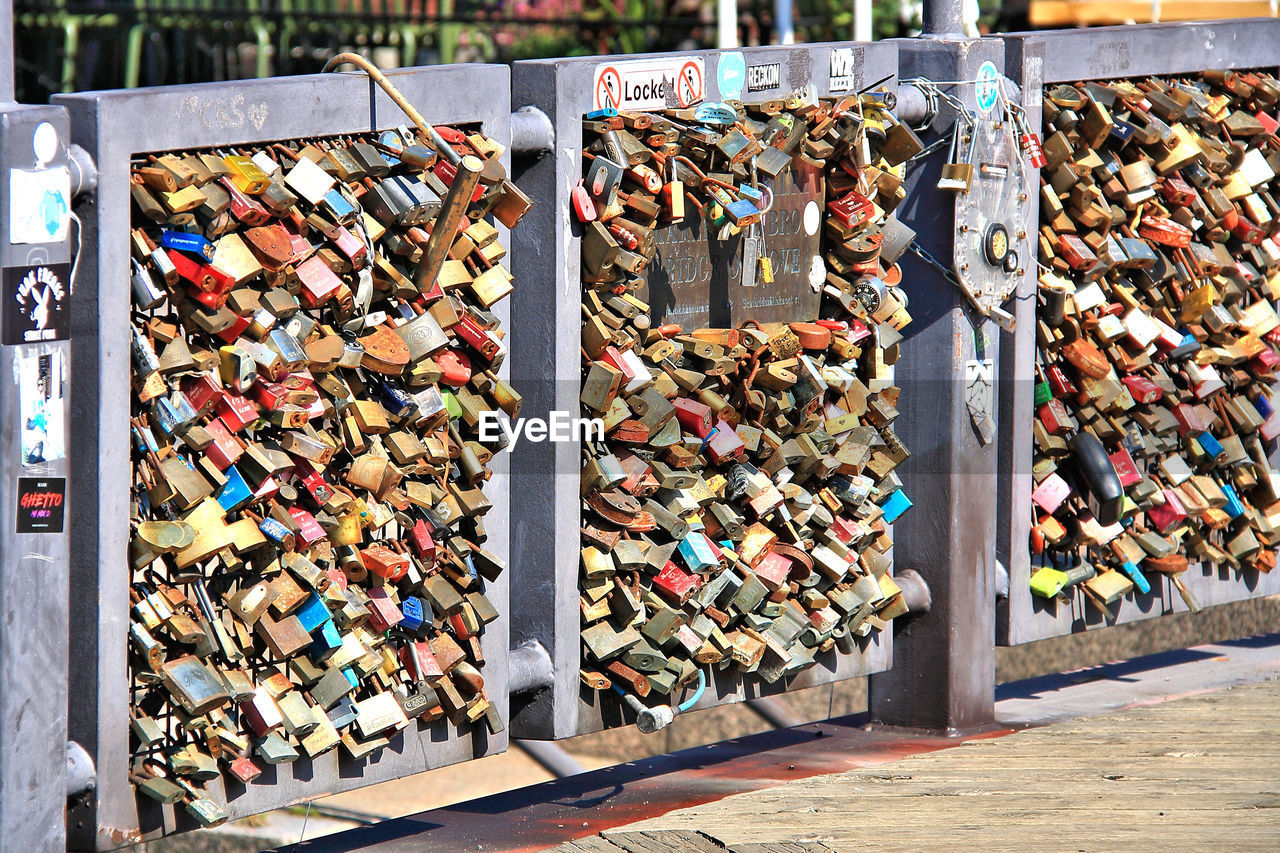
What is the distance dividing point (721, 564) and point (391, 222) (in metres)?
1.16

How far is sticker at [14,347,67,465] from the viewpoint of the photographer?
2711 mm

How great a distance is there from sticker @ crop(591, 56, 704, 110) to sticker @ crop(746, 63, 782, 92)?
0.52ft

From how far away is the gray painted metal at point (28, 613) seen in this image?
2678mm

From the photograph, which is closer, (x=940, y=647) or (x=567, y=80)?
(x=567, y=80)

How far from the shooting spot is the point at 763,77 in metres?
3.95

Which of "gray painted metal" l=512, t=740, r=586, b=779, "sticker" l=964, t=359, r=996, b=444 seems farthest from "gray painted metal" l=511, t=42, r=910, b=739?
"gray painted metal" l=512, t=740, r=586, b=779

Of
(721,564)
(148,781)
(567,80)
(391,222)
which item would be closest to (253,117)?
(391,222)

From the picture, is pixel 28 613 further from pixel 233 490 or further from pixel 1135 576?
pixel 1135 576

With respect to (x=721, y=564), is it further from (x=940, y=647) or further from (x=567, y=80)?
(x=567, y=80)

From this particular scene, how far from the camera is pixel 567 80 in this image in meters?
3.52

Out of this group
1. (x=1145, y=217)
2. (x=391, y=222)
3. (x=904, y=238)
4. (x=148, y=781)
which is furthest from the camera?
(x=1145, y=217)

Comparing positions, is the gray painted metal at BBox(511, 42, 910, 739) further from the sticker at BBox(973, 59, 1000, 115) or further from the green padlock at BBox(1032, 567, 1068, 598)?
the green padlock at BBox(1032, 567, 1068, 598)
